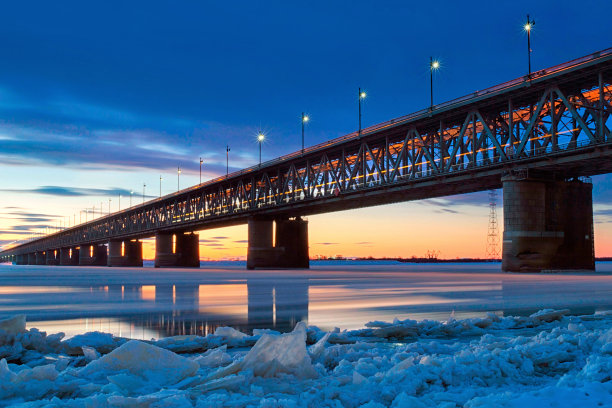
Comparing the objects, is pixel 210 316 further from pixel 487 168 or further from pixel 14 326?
pixel 487 168

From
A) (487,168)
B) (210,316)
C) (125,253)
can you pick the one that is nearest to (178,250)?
(125,253)

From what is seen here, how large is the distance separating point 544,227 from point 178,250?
89382mm

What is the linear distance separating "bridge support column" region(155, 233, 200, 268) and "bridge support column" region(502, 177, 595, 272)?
83579 millimetres

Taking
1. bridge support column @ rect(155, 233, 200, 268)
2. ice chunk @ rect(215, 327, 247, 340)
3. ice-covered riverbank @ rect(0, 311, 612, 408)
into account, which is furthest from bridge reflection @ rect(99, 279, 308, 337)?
bridge support column @ rect(155, 233, 200, 268)

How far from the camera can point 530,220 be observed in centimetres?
4322

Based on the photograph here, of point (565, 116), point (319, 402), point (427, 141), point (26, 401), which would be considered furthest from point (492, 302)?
point (427, 141)

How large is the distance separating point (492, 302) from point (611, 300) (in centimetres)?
360

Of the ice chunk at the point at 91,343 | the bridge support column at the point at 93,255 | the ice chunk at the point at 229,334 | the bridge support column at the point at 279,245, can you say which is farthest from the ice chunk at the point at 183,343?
the bridge support column at the point at 93,255

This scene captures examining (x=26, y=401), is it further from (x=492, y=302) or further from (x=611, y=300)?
(x=611, y=300)

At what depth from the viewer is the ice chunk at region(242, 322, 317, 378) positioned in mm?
5078

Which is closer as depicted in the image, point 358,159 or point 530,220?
point 530,220

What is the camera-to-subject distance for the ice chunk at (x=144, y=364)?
16.5ft

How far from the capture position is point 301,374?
510cm

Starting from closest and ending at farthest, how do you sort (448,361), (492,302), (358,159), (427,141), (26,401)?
1. (26,401)
2. (448,361)
3. (492,302)
4. (427,141)
5. (358,159)
